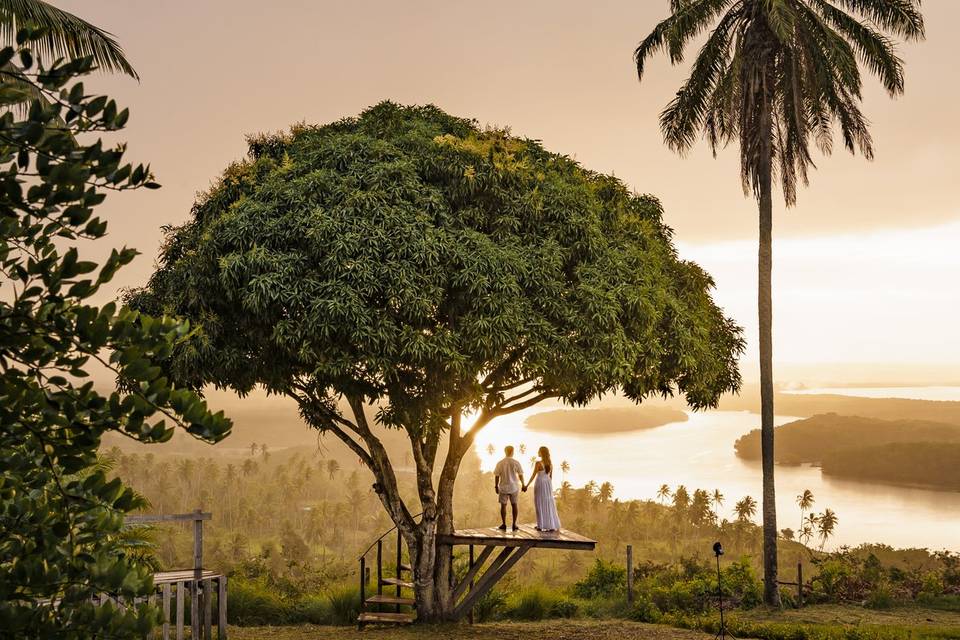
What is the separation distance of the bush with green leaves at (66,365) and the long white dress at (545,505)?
11.4 metres

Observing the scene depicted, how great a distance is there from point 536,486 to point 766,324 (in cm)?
625

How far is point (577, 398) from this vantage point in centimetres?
1522

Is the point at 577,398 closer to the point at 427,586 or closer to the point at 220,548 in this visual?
the point at 427,586

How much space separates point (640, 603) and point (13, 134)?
15.0m

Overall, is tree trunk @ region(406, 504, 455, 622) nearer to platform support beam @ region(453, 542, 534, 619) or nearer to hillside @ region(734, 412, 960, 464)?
platform support beam @ region(453, 542, 534, 619)

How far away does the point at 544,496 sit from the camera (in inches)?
552

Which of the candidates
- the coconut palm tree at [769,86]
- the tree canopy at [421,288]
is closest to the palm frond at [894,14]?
the coconut palm tree at [769,86]

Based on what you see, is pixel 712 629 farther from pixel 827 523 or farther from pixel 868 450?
pixel 868 450

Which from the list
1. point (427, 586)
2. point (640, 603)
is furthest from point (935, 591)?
point (427, 586)

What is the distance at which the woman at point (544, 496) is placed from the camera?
1402 cm

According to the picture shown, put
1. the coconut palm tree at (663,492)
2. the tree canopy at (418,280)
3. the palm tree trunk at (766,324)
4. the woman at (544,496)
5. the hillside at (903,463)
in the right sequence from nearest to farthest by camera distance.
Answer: the tree canopy at (418,280) < the woman at (544,496) < the palm tree trunk at (766,324) < the hillside at (903,463) < the coconut palm tree at (663,492)

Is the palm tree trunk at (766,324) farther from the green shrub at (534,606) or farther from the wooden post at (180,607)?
the wooden post at (180,607)

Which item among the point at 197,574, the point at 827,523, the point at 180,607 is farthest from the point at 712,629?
the point at 827,523

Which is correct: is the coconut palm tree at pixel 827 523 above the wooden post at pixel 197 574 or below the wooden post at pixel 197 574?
below
